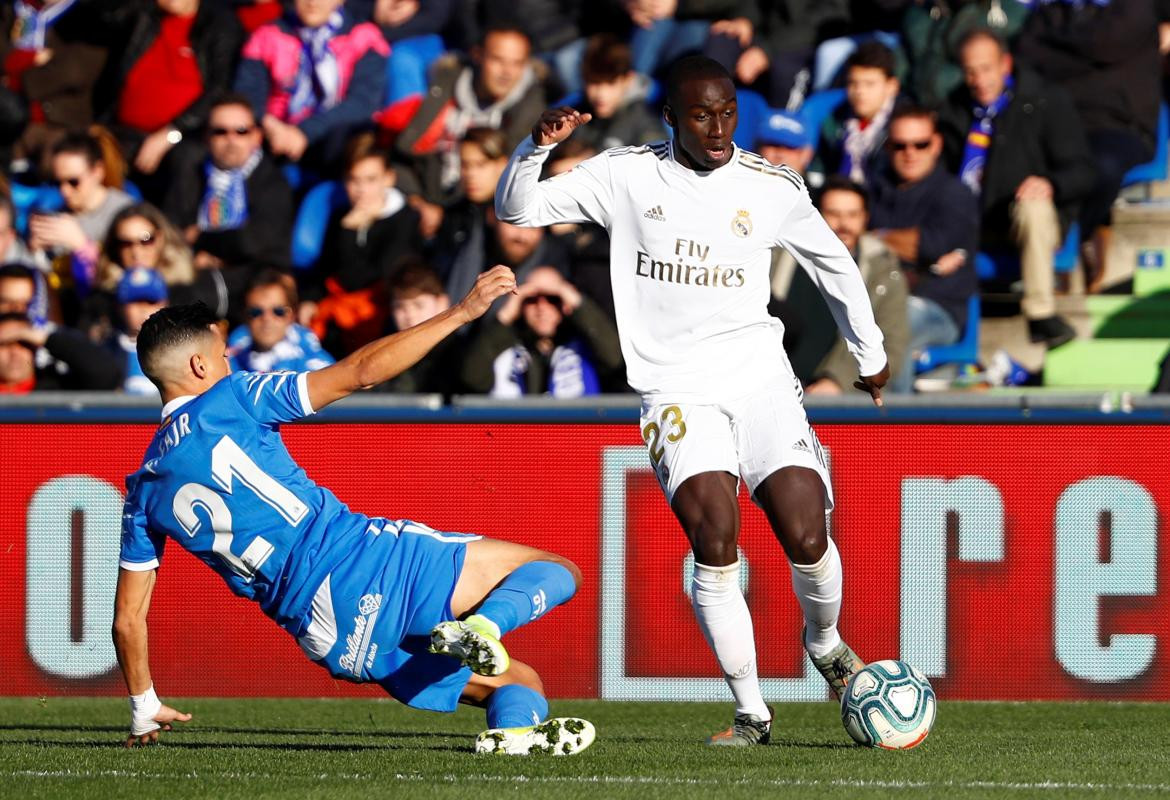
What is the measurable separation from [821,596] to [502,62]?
21.1ft

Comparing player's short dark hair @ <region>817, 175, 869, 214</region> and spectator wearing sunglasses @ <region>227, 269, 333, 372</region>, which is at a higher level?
player's short dark hair @ <region>817, 175, 869, 214</region>

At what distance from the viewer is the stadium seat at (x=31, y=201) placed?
12.4 m

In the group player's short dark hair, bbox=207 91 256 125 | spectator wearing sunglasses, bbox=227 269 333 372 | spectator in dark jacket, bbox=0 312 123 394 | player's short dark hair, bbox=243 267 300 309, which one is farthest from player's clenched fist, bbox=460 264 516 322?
player's short dark hair, bbox=207 91 256 125

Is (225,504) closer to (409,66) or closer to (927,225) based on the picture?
(927,225)

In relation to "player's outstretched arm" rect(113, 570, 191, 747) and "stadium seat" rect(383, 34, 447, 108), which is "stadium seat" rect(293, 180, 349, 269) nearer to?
"stadium seat" rect(383, 34, 447, 108)

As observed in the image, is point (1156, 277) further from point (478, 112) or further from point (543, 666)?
point (543, 666)

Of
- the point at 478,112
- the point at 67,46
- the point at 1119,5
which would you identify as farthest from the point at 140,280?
the point at 1119,5

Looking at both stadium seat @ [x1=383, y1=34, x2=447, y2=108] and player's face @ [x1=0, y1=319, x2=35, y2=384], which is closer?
player's face @ [x1=0, y1=319, x2=35, y2=384]

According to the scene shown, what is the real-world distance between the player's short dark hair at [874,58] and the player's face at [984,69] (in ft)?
1.58

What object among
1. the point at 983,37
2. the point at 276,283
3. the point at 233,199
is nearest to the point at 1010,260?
the point at 983,37

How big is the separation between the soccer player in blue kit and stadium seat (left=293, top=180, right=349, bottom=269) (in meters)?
5.92

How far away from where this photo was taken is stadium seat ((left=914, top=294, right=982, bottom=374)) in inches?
440

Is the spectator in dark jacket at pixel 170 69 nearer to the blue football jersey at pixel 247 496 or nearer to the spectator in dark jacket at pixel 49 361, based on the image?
the spectator in dark jacket at pixel 49 361

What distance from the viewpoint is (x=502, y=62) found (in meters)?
12.3
